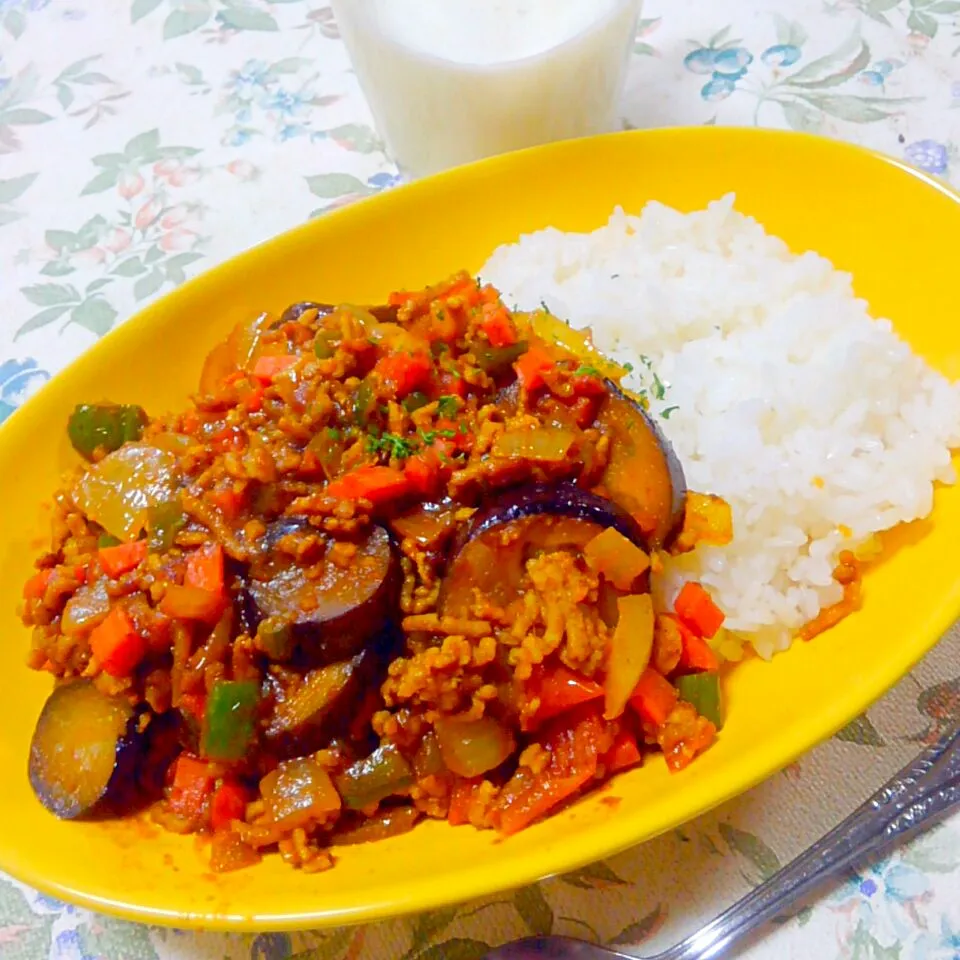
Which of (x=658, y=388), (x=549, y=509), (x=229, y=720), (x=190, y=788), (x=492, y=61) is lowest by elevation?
(x=190, y=788)

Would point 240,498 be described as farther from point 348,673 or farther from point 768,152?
point 768,152

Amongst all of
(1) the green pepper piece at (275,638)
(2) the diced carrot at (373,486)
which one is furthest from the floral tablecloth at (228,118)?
(2) the diced carrot at (373,486)

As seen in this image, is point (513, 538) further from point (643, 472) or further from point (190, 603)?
point (190, 603)

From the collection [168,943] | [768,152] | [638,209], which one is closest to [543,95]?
[638,209]

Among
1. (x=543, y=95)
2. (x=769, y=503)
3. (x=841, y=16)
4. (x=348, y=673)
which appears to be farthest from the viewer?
(x=841, y=16)

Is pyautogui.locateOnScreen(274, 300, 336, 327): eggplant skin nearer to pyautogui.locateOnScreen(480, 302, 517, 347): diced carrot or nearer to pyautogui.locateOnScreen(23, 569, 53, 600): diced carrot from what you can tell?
pyautogui.locateOnScreen(480, 302, 517, 347): diced carrot

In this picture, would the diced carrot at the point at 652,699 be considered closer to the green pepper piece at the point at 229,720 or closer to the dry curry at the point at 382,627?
the dry curry at the point at 382,627

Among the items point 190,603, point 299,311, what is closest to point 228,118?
point 299,311
